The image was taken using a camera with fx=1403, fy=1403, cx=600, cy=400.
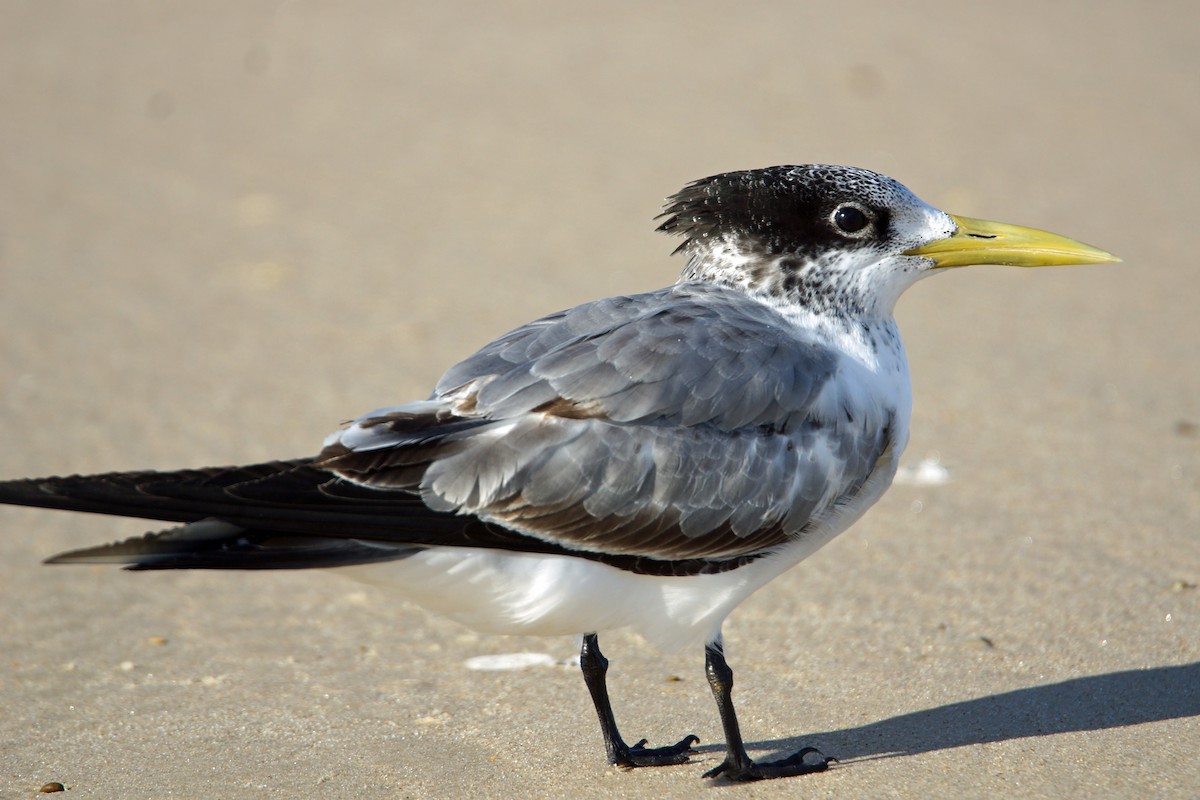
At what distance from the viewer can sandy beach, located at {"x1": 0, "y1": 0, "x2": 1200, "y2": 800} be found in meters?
4.61

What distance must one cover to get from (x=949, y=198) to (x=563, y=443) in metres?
5.79

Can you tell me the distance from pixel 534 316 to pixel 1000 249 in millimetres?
3940

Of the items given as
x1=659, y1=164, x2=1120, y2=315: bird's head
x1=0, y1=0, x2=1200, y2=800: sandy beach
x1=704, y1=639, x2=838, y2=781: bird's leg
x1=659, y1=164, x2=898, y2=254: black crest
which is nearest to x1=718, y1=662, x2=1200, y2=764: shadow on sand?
x1=0, y1=0, x2=1200, y2=800: sandy beach

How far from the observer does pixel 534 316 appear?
324 inches

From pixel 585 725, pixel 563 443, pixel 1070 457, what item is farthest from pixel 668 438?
Result: pixel 1070 457

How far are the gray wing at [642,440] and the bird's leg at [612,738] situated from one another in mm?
578

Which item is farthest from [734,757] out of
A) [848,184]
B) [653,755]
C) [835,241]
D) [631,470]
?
[848,184]

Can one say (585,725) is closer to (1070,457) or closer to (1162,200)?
(1070,457)

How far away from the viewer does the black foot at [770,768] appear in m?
4.23

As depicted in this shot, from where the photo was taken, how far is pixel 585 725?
477 centimetres

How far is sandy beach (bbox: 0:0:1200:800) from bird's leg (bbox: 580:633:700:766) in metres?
0.08

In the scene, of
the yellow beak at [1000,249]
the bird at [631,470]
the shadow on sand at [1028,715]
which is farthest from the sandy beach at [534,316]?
the yellow beak at [1000,249]

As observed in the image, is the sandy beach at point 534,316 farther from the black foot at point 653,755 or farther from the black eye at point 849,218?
the black eye at point 849,218

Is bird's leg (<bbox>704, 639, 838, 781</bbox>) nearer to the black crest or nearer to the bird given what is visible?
the bird
